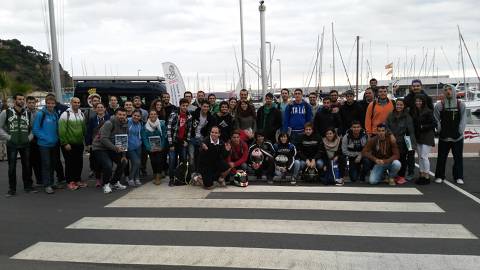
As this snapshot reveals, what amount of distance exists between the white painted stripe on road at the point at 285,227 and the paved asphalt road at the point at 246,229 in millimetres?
14

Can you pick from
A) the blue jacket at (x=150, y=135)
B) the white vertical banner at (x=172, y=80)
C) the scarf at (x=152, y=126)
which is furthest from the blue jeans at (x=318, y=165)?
the white vertical banner at (x=172, y=80)

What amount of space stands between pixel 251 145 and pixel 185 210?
9.89ft

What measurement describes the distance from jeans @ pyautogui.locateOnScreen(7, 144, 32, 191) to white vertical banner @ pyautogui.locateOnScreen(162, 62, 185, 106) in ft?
28.0

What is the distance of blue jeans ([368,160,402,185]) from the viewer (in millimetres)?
8670

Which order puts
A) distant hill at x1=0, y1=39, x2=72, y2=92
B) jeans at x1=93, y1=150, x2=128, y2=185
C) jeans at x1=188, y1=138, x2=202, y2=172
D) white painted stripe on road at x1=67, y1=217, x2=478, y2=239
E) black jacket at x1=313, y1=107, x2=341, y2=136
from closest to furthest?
white painted stripe on road at x1=67, y1=217, x2=478, y2=239 → jeans at x1=93, y1=150, x2=128, y2=185 → jeans at x1=188, y1=138, x2=202, y2=172 → black jacket at x1=313, y1=107, x2=341, y2=136 → distant hill at x1=0, y1=39, x2=72, y2=92

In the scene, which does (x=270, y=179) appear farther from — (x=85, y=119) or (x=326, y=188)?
(x=85, y=119)

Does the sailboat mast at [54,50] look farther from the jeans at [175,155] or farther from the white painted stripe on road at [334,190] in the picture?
the white painted stripe on road at [334,190]

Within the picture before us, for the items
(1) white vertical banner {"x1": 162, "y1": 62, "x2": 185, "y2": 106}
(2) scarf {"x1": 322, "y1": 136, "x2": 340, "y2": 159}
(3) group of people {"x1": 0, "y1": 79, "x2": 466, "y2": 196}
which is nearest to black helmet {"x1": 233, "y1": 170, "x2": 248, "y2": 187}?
(3) group of people {"x1": 0, "y1": 79, "x2": 466, "y2": 196}

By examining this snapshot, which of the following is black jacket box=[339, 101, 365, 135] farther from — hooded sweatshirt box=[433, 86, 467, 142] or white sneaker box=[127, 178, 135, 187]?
white sneaker box=[127, 178, 135, 187]

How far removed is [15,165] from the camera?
8.30 m

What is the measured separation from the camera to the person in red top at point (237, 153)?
8859 millimetres

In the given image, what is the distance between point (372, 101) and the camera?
31.5 ft

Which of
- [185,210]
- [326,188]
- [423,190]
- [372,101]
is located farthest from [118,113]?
[423,190]

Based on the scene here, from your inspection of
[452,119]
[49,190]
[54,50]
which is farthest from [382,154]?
[54,50]
